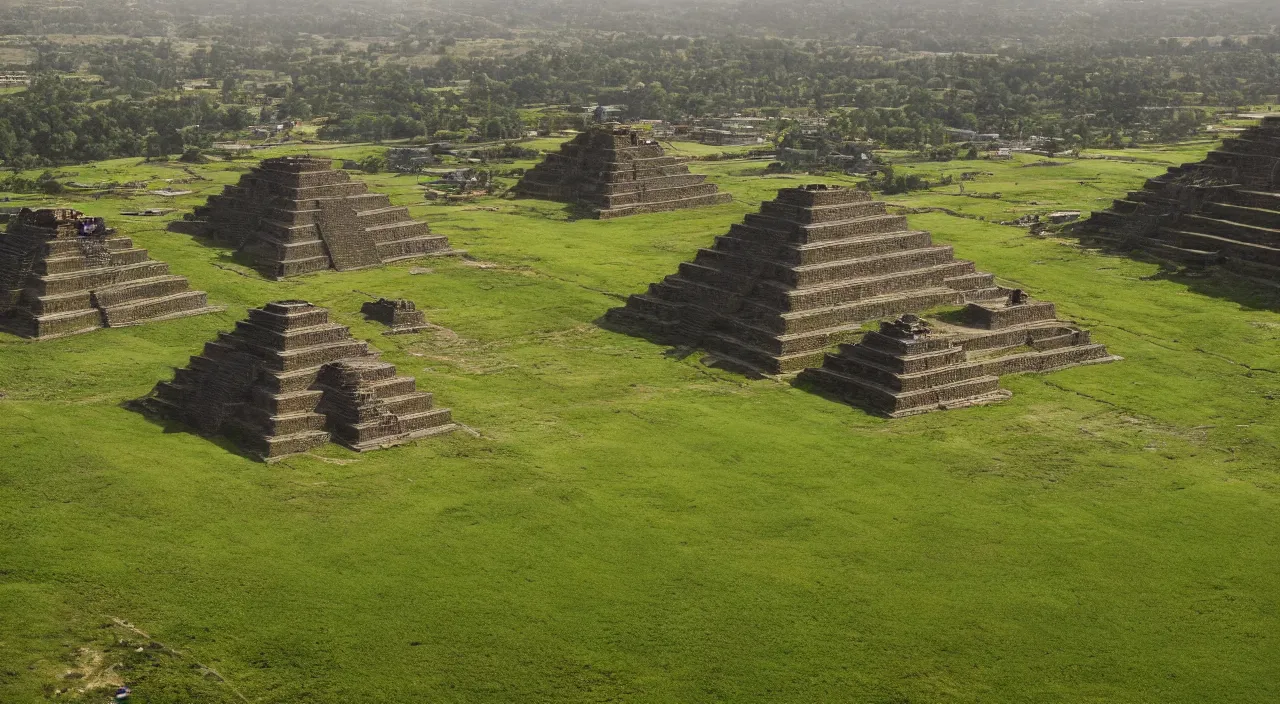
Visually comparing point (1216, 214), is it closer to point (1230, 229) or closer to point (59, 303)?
point (1230, 229)

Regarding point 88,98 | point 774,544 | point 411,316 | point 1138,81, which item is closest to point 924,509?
point 774,544

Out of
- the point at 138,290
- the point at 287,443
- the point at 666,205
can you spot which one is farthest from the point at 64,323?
the point at 666,205

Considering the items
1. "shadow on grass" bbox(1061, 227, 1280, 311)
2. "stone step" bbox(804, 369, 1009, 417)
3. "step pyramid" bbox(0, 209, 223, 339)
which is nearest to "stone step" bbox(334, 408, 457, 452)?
"stone step" bbox(804, 369, 1009, 417)

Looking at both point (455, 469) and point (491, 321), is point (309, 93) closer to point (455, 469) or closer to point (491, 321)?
point (491, 321)

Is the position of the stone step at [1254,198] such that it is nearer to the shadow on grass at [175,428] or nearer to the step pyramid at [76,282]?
the step pyramid at [76,282]

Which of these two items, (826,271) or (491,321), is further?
(491,321)

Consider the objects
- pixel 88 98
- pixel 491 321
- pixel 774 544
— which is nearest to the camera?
pixel 774 544
